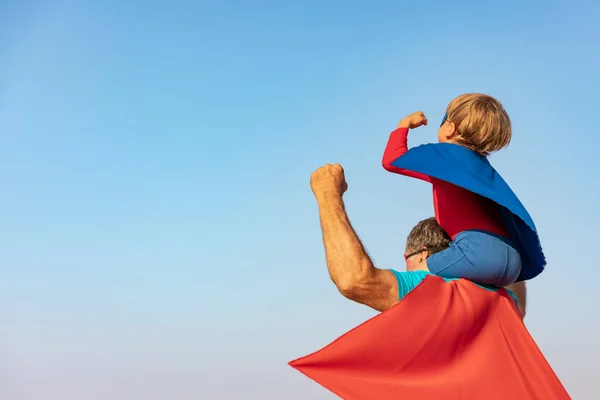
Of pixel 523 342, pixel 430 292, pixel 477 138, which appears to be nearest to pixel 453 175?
pixel 477 138

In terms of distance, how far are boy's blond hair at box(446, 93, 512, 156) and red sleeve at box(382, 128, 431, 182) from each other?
9.3 inches

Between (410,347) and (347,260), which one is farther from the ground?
(347,260)

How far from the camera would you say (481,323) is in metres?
3.33

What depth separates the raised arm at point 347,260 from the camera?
3.10 meters

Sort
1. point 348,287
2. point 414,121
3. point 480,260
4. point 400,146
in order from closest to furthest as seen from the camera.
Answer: point 348,287 → point 480,260 → point 400,146 → point 414,121

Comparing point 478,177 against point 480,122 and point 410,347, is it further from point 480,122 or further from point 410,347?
point 410,347

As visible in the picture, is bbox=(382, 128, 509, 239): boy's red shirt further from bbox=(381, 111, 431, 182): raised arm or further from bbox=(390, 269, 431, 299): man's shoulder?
bbox=(390, 269, 431, 299): man's shoulder

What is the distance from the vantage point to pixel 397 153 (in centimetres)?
350

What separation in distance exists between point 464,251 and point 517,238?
1.16 feet

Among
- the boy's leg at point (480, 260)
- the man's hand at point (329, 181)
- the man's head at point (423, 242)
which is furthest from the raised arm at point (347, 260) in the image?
the man's head at point (423, 242)

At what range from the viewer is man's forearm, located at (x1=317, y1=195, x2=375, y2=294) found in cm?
309

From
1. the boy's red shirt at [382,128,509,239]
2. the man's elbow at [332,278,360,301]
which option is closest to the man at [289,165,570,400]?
the man's elbow at [332,278,360,301]

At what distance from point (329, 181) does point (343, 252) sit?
0.39m

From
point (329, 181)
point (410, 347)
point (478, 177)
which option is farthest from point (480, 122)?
point (410, 347)
